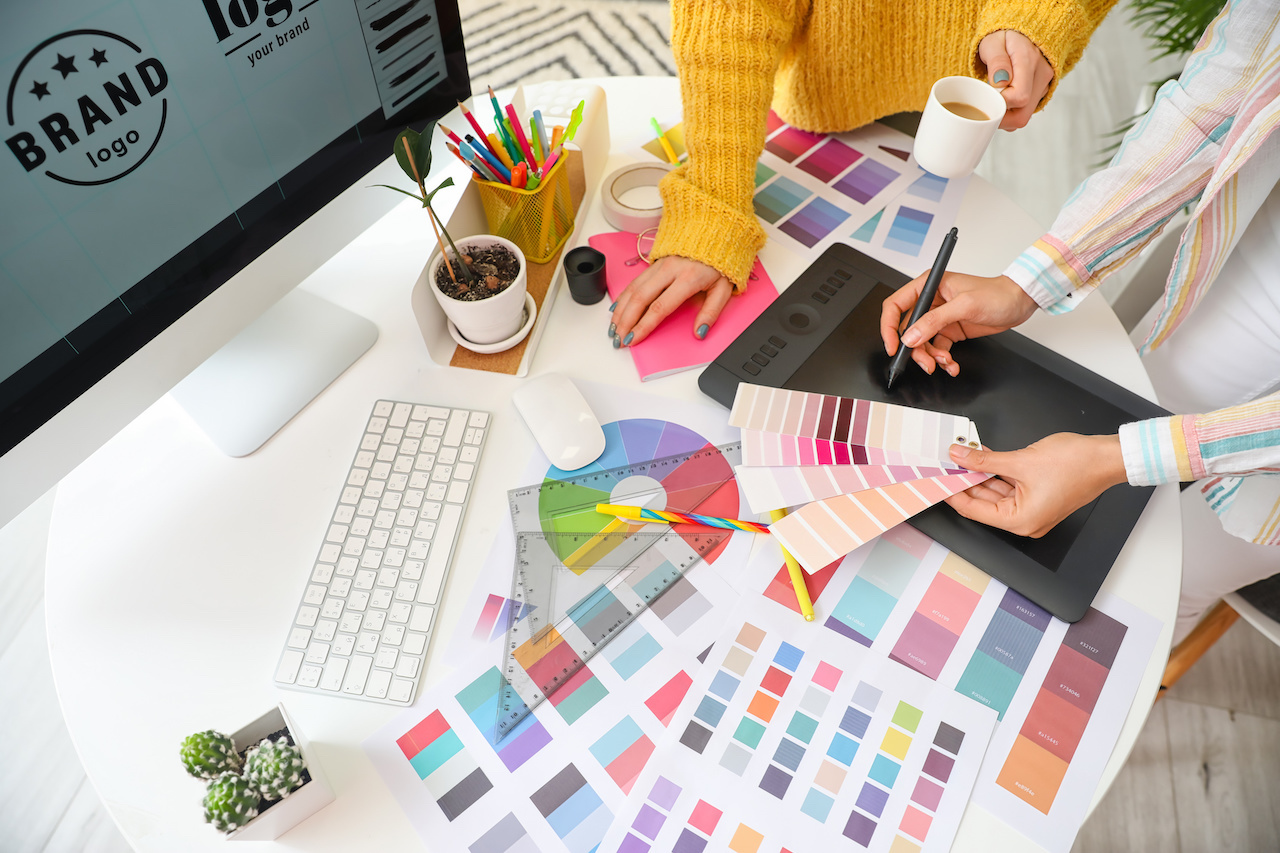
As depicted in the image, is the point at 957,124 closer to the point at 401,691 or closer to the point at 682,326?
the point at 682,326

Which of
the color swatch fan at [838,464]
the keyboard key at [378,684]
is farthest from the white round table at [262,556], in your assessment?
the color swatch fan at [838,464]

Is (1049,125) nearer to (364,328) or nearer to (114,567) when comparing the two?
(364,328)

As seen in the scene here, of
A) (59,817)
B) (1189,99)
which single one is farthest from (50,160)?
(59,817)

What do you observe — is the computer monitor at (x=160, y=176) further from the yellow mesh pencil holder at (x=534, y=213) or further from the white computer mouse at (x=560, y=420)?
the white computer mouse at (x=560, y=420)

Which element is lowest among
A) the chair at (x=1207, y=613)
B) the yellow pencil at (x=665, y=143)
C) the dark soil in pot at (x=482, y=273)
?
the chair at (x=1207, y=613)

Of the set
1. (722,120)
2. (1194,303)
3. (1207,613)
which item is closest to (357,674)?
(722,120)

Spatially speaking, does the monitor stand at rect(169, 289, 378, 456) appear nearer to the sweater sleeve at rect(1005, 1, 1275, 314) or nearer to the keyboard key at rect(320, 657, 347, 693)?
the keyboard key at rect(320, 657, 347, 693)

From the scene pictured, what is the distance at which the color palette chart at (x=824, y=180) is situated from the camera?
1.00 metres

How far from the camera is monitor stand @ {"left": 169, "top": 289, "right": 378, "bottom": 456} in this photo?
821mm

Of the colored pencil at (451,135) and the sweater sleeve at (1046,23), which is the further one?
the sweater sleeve at (1046,23)

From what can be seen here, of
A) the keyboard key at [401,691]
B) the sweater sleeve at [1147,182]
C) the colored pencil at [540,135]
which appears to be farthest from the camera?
the colored pencil at [540,135]

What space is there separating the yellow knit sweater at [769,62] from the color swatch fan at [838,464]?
0.22m

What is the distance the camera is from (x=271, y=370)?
2.81 feet

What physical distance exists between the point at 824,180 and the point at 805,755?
800 mm
